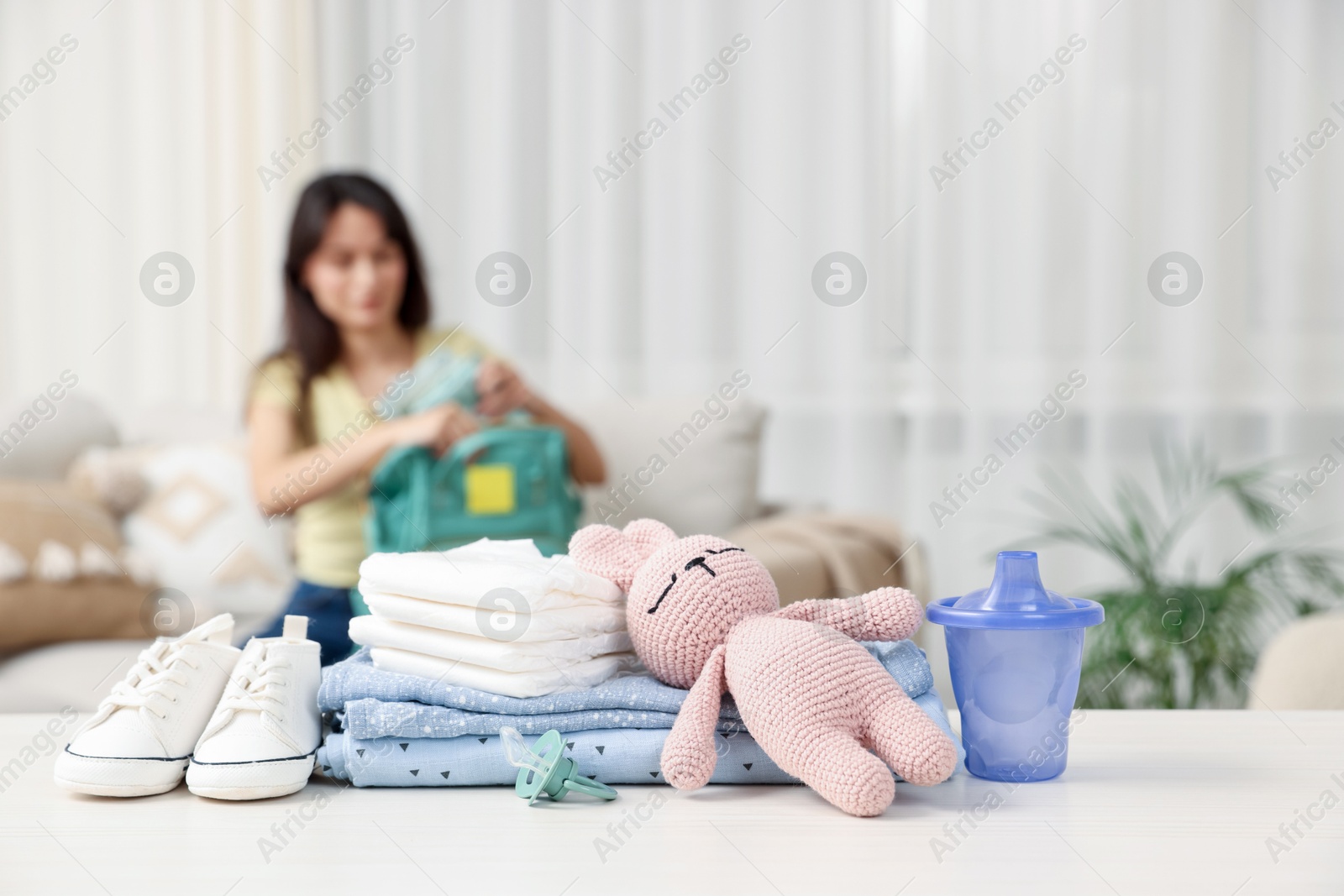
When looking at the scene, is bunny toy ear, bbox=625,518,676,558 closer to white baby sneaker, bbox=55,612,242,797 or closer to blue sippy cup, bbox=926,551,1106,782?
blue sippy cup, bbox=926,551,1106,782

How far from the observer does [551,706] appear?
2.10 feet

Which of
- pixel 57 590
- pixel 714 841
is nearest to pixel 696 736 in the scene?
pixel 714 841

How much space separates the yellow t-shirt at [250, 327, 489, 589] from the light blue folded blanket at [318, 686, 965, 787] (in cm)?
107

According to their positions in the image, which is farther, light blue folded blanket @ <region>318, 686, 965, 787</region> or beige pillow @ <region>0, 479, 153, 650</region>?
beige pillow @ <region>0, 479, 153, 650</region>

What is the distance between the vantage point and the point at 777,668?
23.5 inches

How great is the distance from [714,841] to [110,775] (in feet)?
1.16

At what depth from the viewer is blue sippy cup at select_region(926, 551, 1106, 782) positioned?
2.04ft

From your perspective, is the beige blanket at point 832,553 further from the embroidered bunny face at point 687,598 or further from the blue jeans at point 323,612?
the embroidered bunny face at point 687,598

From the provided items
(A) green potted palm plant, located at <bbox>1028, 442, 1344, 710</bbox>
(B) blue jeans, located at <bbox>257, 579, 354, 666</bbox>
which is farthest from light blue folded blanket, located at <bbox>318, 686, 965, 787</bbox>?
(A) green potted palm plant, located at <bbox>1028, 442, 1344, 710</bbox>

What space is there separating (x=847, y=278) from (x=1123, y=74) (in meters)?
0.75

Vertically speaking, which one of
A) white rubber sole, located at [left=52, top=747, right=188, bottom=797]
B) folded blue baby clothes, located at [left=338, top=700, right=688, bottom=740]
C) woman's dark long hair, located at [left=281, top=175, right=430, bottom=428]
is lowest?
white rubber sole, located at [left=52, top=747, right=188, bottom=797]

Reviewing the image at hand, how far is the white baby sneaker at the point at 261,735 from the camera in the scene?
604 millimetres

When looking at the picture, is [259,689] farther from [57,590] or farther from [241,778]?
[57,590]

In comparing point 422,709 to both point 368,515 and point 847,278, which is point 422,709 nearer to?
point 368,515
